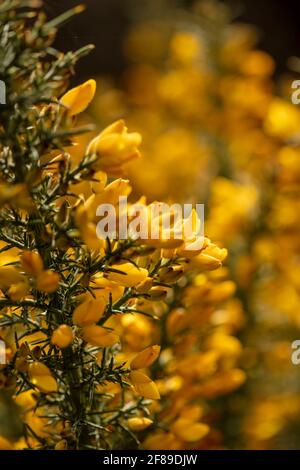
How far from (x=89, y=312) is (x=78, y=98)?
10.2 inches

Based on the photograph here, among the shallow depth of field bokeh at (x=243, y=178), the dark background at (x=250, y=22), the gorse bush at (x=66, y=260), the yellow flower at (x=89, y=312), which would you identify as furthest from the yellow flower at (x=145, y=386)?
the dark background at (x=250, y=22)

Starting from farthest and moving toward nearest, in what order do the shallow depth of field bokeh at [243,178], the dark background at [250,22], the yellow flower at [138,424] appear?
the dark background at [250,22]
the shallow depth of field bokeh at [243,178]
the yellow flower at [138,424]

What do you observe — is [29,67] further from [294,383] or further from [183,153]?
[183,153]

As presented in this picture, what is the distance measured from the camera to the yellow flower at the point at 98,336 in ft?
2.89

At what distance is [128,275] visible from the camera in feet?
2.90

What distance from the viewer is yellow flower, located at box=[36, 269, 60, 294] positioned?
0.82 metres

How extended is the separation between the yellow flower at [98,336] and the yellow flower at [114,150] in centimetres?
19

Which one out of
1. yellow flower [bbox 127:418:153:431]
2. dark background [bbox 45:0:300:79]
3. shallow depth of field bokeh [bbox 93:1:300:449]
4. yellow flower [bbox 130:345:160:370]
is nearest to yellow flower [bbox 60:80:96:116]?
yellow flower [bbox 130:345:160:370]

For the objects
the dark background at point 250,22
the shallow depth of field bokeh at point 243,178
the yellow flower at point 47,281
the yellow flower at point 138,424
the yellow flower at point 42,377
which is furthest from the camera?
the dark background at point 250,22

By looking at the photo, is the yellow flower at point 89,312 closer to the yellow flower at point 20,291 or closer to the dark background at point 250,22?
the yellow flower at point 20,291

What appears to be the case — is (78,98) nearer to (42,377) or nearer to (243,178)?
(42,377)

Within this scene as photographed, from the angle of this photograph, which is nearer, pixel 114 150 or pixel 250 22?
pixel 114 150

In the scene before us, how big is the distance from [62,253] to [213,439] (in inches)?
21.1

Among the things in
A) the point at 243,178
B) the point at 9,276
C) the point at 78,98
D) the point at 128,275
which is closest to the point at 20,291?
the point at 9,276
